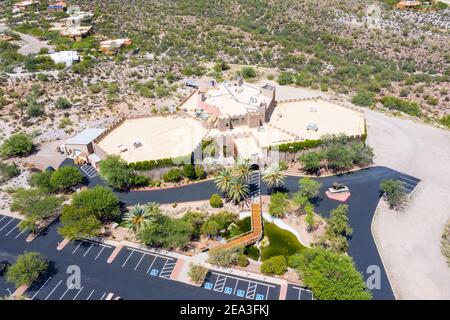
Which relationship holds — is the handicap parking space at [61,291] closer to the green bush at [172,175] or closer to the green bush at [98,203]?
the green bush at [98,203]

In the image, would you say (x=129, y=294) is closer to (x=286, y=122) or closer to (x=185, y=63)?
(x=286, y=122)

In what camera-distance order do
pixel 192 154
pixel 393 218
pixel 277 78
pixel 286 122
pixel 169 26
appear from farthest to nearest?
pixel 169 26
pixel 277 78
pixel 286 122
pixel 192 154
pixel 393 218

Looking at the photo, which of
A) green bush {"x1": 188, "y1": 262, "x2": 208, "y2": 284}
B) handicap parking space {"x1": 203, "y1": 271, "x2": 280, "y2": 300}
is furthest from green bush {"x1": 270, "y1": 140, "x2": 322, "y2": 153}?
green bush {"x1": 188, "y1": 262, "x2": 208, "y2": 284}

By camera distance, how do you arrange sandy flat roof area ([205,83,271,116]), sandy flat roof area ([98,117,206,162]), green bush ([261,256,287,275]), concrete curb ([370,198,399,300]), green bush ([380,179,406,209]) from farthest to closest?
1. sandy flat roof area ([205,83,271,116])
2. sandy flat roof area ([98,117,206,162])
3. green bush ([380,179,406,209])
4. green bush ([261,256,287,275])
5. concrete curb ([370,198,399,300])

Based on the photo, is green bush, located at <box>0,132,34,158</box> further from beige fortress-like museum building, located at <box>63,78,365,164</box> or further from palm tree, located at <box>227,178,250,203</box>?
palm tree, located at <box>227,178,250,203</box>

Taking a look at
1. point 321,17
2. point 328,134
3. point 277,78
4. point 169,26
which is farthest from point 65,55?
point 321,17

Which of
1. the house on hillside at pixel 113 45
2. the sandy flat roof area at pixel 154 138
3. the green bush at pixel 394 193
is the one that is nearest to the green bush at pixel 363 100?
the green bush at pixel 394 193

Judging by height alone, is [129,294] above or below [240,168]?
below
